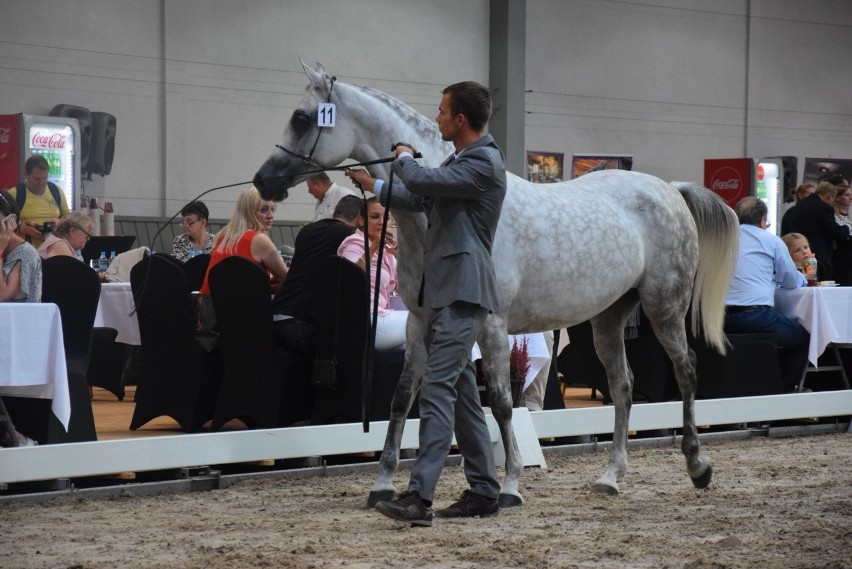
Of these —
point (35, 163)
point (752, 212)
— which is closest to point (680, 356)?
A: point (752, 212)

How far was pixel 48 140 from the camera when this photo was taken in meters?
11.8

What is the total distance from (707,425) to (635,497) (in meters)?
2.37

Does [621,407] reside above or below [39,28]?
below

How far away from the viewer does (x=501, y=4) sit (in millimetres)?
16281

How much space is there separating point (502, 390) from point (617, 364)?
43.4 inches

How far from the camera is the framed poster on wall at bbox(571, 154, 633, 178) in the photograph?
15.8m

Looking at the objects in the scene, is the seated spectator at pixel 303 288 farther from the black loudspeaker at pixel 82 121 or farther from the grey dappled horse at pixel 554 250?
the black loudspeaker at pixel 82 121

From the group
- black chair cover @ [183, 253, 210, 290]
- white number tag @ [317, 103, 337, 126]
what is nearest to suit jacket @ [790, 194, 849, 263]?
black chair cover @ [183, 253, 210, 290]

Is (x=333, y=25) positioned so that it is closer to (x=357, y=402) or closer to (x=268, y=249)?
(x=268, y=249)

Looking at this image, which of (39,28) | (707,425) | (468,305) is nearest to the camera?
(468,305)

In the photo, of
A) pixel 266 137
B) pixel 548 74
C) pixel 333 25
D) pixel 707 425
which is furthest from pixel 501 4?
pixel 707 425

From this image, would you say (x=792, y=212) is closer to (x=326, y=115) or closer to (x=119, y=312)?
(x=119, y=312)

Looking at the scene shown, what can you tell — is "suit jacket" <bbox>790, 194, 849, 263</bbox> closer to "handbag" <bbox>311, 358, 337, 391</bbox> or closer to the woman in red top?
the woman in red top

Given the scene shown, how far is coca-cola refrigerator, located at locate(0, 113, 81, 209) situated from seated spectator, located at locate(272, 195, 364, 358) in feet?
20.4
